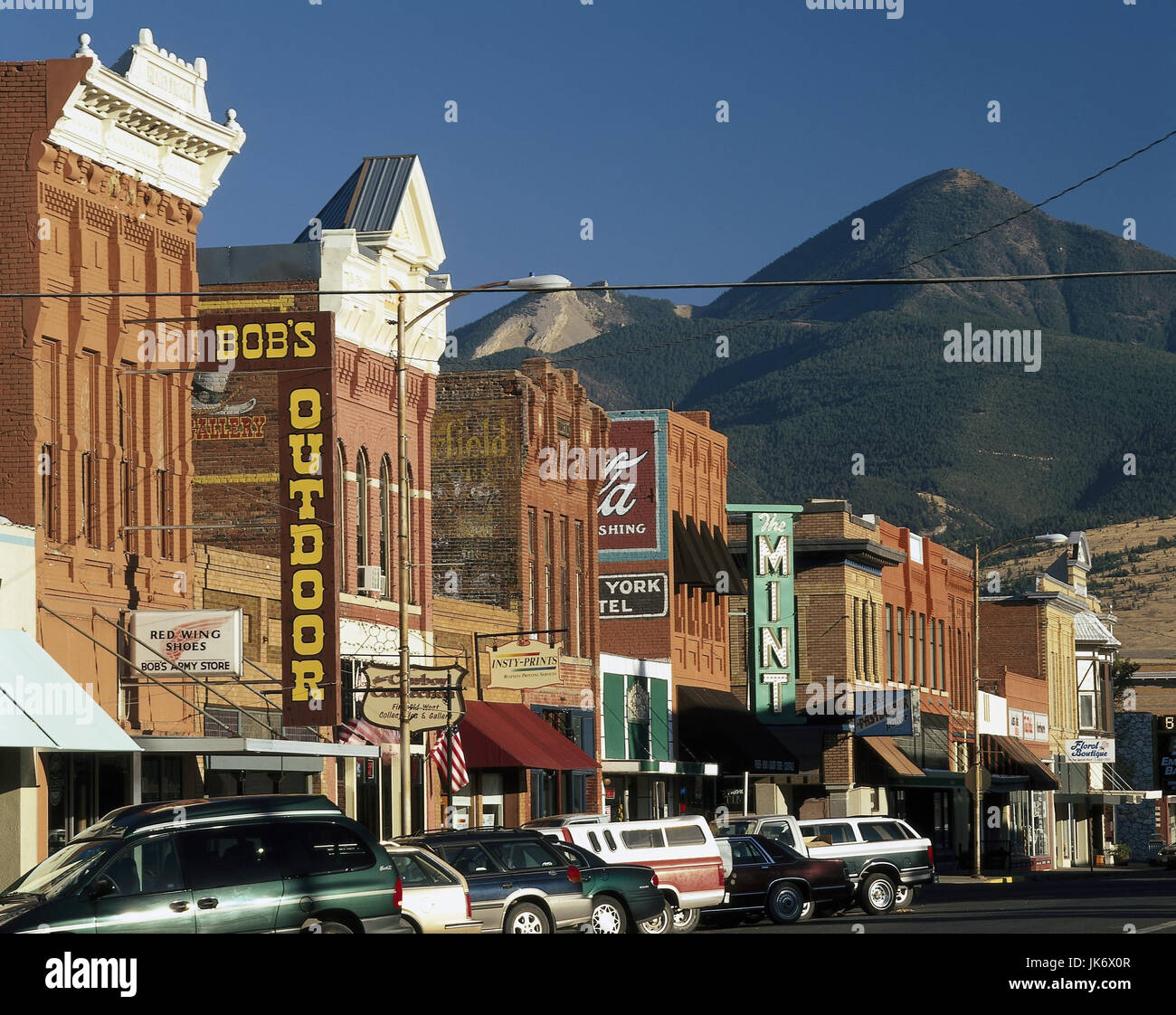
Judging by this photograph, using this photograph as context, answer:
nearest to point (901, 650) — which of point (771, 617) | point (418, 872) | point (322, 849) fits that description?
point (771, 617)

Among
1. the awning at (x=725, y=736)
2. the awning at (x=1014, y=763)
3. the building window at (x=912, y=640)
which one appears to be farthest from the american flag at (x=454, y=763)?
the awning at (x=1014, y=763)

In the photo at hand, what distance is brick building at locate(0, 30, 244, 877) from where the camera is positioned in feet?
89.1

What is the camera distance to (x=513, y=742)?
3806cm

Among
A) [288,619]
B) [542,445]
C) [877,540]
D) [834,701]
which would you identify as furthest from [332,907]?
[877,540]

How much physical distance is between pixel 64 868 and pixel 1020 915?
1744 cm

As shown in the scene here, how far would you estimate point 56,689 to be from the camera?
25891mm

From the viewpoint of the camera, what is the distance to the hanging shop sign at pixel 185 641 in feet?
92.8

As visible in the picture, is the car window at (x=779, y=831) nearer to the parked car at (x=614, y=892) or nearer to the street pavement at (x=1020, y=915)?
the street pavement at (x=1020, y=915)

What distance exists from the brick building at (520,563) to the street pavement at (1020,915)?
7.68 m

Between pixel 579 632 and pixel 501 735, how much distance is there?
26.0 feet

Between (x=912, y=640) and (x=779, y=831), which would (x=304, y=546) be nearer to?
(x=779, y=831)

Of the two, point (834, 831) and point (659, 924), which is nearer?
point (659, 924)

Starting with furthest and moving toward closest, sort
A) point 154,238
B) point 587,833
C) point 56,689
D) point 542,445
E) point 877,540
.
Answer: point 877,540, point 542,445, point 154,238, point 587,833, point 56,689

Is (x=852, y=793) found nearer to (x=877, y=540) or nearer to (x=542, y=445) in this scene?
(x=877, y=540)
